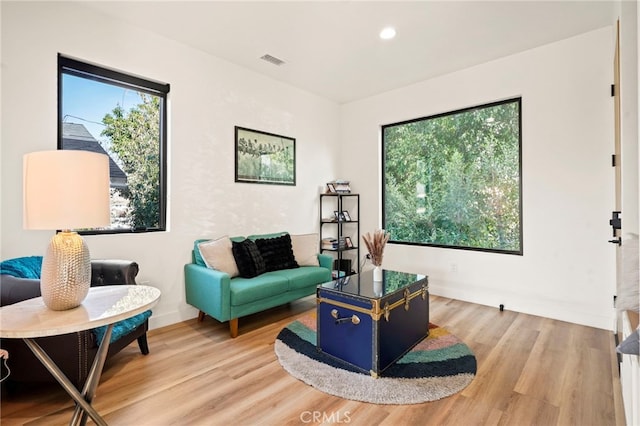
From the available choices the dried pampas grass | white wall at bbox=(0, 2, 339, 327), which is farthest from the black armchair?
the dried pampas grass

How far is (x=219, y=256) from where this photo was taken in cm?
313

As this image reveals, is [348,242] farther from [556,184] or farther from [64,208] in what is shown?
[64,208]

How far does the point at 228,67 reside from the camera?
12.0ft

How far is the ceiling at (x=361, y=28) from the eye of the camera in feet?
8.79

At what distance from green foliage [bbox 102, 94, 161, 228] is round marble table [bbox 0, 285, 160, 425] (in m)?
1.61

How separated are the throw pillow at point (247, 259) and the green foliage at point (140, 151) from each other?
2.80 feet

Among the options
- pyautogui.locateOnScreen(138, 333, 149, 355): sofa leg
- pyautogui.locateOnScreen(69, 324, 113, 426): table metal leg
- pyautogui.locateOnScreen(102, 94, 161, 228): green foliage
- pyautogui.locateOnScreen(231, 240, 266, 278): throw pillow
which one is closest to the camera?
pyautogui.locateOnScreen(69, 324, 113, 426): table metal leg

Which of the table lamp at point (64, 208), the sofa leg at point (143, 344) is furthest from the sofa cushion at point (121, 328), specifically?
the table lamp at point (64, 208)

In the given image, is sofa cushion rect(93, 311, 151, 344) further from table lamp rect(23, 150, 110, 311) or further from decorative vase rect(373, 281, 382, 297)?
decorative vase rect(373, 281, 382, 297)

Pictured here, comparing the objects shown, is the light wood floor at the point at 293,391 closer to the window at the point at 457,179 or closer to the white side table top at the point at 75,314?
Result: the white side table top at the point at 75,314

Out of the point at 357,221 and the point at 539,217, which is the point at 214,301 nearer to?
the point at 357,221

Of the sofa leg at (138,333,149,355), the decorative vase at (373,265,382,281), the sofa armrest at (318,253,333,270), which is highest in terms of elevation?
the decorative vase at (373,265,382,281)

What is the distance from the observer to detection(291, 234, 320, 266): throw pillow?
3844 millimetres

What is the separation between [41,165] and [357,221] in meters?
4.05
